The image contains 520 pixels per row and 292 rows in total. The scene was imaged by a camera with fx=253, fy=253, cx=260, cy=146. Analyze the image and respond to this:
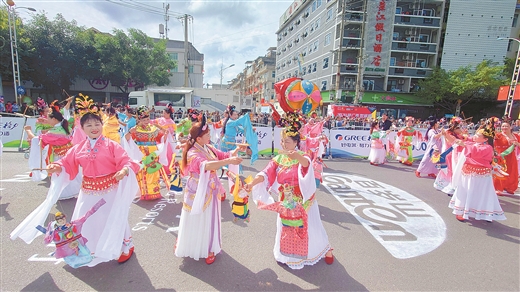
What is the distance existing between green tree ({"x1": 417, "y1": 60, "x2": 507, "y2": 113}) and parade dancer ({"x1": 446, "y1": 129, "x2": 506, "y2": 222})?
1095 inches

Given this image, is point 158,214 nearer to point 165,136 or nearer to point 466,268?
point 165,136

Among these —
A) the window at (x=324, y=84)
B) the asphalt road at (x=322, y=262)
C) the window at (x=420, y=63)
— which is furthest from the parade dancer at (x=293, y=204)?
the window at (x=420, y=63)

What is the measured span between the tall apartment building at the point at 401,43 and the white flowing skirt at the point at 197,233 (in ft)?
88.2

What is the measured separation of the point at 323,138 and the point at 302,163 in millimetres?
3886

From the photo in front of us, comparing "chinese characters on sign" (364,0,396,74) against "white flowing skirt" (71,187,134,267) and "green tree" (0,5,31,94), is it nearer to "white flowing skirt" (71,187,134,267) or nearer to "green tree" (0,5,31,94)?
"white flowing skirt" (71,187,134,267)

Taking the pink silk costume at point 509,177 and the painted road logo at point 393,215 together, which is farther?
the pink silk costume at point 509,177

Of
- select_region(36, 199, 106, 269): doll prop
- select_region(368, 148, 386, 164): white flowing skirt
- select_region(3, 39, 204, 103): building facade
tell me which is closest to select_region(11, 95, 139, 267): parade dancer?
select_region(36, 199, 106, 269): doll prop

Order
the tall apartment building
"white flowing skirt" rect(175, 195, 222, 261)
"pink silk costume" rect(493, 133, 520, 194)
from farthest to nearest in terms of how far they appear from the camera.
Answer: the tall apartment building → "pink silk costume" rect(493, 133, 520, 194) → "white flowing skirt" rect(175, 195, 222, 261)

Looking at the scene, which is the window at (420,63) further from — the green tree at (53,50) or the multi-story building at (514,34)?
the green tree at (53,50)

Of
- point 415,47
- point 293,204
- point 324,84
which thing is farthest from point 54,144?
point 415,47

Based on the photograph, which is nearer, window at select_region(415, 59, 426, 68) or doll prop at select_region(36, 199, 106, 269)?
doll prop at select_region(36, 199, 106, 269)

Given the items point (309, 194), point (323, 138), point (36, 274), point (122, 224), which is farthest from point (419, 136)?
point (36, 274)

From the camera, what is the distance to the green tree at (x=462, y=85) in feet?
84.3

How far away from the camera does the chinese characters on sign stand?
94.4 feet
